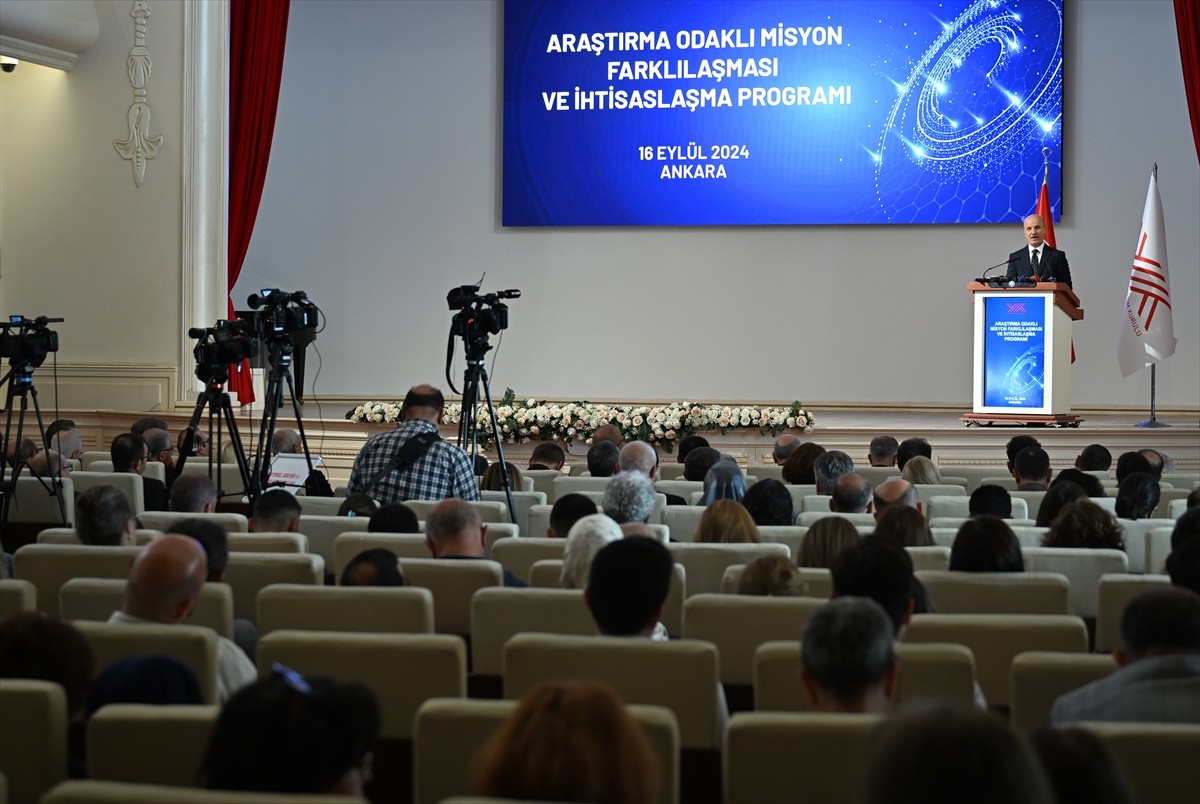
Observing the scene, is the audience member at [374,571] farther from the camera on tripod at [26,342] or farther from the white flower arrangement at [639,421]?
the white flower arrangement at [639,421]

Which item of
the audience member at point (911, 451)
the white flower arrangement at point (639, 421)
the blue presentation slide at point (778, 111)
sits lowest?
the audience member at point (911, 451)

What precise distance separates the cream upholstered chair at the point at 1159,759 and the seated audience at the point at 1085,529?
2.45 m

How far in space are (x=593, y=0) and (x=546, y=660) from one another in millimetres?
10146

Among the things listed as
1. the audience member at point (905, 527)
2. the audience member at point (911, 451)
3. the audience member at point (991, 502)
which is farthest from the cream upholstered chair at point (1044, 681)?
the audience member at point (911, 451)

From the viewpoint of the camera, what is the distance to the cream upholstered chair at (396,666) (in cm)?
283

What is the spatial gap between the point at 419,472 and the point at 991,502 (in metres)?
2.38

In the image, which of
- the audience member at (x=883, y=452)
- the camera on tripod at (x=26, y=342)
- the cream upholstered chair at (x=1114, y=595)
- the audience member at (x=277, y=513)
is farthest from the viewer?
the audience member at (x=883, y=452)

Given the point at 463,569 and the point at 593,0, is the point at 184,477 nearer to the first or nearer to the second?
the point at 463,569

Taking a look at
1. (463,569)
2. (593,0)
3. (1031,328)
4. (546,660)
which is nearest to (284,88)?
(593,0)

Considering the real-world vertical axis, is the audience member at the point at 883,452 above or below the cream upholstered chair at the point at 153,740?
above

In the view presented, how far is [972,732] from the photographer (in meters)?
1.49

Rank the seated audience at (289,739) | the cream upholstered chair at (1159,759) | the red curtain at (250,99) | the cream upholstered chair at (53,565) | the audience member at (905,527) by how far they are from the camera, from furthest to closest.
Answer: the red curtain at (250,99), the audience member at (905,527), the cream upholstered chair at (53,565), the cream upholstered chair at (1159,759), the seated audience at (289,739)

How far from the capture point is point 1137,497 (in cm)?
549

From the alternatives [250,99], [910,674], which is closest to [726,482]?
[910,674]
